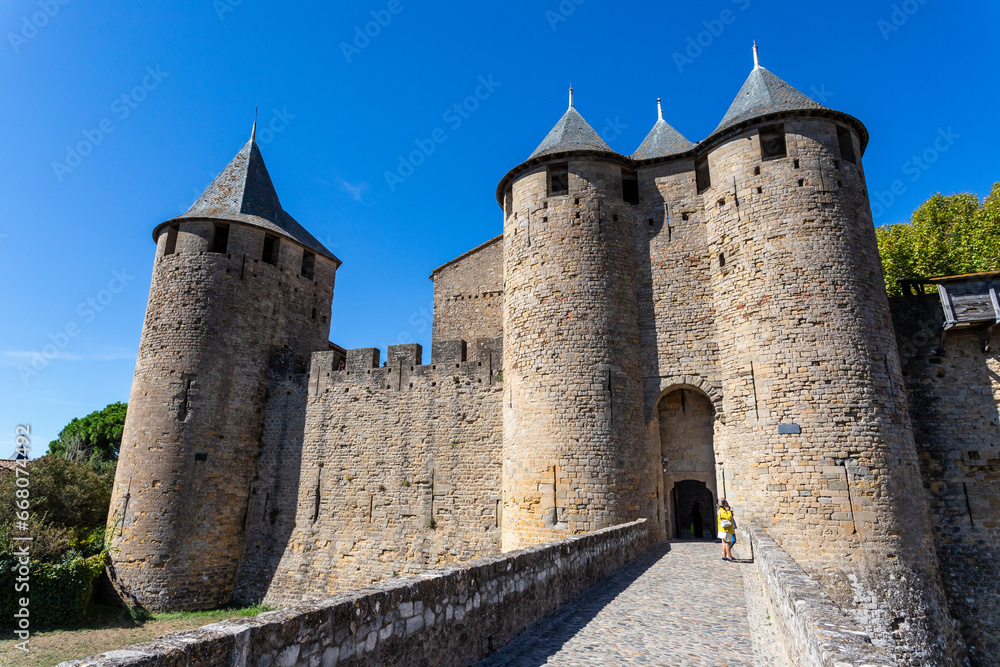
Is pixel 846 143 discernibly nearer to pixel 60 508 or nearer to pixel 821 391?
pixel 821 391

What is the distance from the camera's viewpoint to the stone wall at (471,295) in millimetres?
18641

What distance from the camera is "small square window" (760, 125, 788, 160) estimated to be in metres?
12.5

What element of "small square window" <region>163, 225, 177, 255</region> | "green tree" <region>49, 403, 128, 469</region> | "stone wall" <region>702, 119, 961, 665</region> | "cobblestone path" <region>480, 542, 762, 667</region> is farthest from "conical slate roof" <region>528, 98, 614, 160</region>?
"green tree" <region>49, 403, 128, 469</region>

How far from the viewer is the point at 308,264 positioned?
728 inches

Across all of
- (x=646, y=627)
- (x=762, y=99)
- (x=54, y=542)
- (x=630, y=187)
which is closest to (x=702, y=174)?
(x=630, y=187)

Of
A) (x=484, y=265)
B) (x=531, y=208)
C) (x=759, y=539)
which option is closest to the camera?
(x=759, y=539)

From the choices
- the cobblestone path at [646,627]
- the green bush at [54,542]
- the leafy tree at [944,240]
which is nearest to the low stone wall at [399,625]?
the cobblestone path at [646,627]

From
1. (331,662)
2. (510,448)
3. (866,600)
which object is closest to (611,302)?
(510,448)

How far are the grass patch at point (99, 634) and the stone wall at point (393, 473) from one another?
1.96 metres

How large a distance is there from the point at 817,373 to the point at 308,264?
14.8 m

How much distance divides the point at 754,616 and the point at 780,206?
28.6ft

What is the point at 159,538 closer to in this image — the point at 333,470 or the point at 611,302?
the point at 333,470

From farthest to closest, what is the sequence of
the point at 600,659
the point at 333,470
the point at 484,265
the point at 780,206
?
the point at 484,265, the point at 333,470, the point at 780,206, the point at 600,659

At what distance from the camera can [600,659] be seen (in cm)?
457
